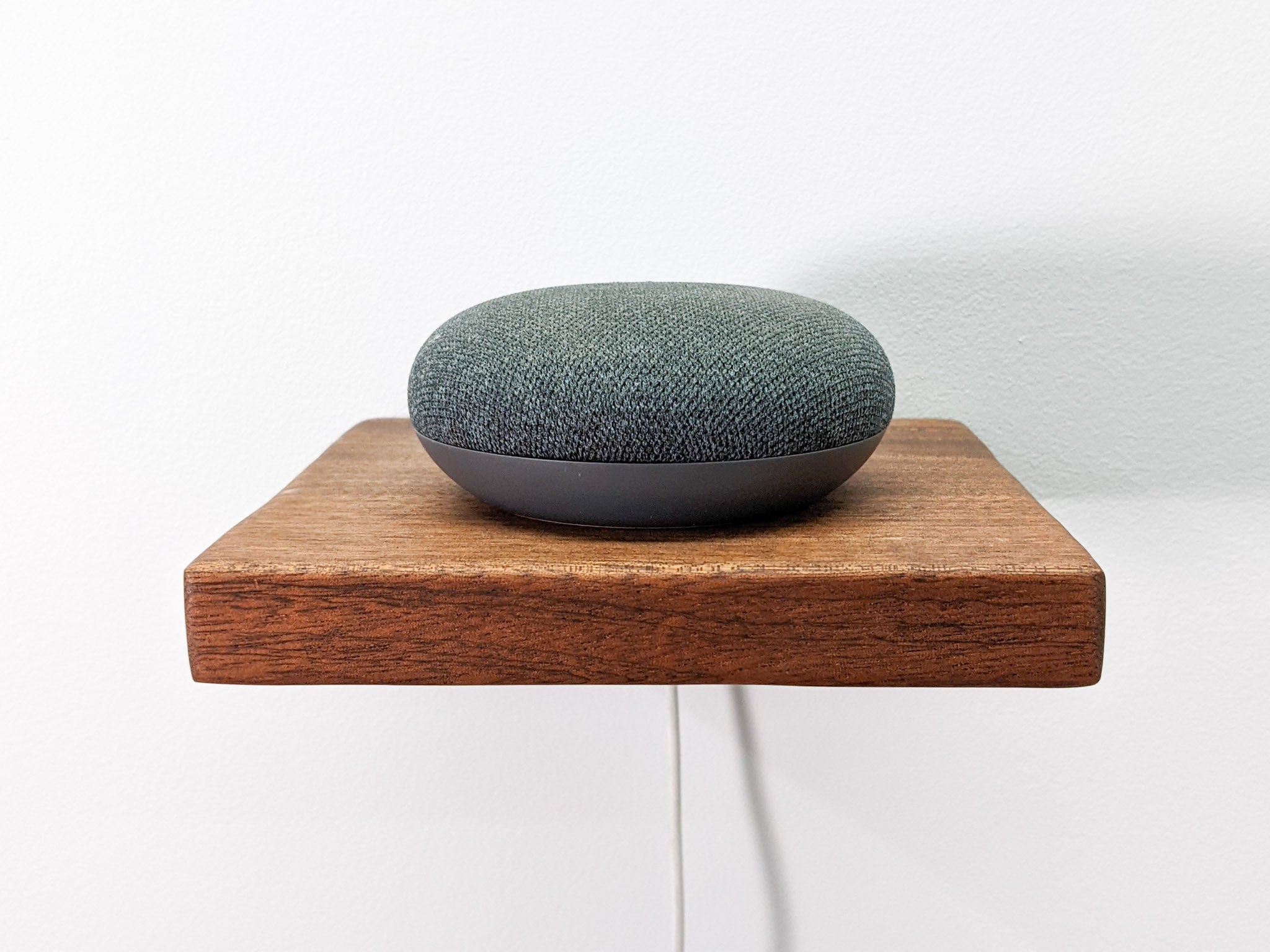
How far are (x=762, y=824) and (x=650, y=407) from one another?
1.14ft

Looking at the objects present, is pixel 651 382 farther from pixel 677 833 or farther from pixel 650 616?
pixel 677 833

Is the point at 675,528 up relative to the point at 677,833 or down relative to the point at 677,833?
up

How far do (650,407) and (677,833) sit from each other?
1.07ft

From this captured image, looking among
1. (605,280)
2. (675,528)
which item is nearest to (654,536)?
(675,528)

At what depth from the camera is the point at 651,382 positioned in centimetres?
35

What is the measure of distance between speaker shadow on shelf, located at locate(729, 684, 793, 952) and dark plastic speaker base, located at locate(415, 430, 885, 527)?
243 mm

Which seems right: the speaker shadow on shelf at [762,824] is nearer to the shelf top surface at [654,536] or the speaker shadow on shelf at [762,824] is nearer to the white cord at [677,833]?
the white cord at [677,833]

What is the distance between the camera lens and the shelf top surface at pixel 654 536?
1.10 ft

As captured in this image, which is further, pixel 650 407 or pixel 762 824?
pixel 762 824

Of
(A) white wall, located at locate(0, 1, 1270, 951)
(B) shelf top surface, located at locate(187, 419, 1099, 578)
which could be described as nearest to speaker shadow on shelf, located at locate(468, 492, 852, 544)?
(B) shelf top surface, located at locate(187, 419, 1099, 578)

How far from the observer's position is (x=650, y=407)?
1.14 ft

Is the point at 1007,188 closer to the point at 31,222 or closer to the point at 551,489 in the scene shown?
the point at 551,489

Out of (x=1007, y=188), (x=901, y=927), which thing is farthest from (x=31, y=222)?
(x=901, y=927)

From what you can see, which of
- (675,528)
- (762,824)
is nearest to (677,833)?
(762,824)
